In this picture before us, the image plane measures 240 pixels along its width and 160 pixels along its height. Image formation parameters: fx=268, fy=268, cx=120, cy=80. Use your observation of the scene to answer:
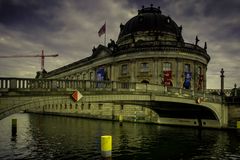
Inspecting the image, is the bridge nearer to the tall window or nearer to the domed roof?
the tall window

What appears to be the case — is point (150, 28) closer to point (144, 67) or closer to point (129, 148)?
point (144, 67)

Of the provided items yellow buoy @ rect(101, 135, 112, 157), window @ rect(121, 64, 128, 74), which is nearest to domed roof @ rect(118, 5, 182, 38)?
window @ rect(121, 64, 128, 74)

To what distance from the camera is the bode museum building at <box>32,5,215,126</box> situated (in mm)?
48344

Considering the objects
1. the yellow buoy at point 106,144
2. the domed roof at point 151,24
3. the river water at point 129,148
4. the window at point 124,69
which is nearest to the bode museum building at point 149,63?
the domed roof at point 151,24

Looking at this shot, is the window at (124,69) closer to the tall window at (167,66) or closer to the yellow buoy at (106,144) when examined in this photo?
the tall window at (167,66)

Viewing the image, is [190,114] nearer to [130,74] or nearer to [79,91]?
[130,74]

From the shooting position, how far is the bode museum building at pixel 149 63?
48.3m

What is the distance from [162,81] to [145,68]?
13.4 ft

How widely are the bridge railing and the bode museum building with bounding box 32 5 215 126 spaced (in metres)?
8.42

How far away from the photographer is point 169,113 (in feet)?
140

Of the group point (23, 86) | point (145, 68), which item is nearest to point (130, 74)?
point (145, 68)

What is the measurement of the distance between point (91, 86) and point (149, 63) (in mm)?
27312

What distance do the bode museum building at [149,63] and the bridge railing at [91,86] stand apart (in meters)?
8.42

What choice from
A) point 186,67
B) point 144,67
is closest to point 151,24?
point 144,67
